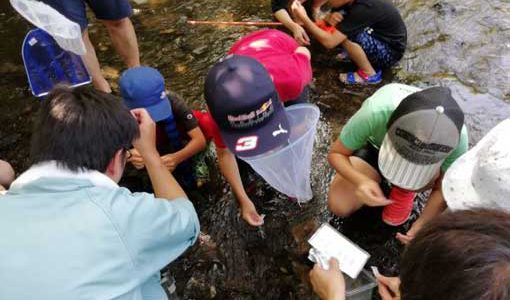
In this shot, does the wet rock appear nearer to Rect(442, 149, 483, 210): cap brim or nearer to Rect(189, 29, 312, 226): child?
Rect(189, 29, 312, 226): child

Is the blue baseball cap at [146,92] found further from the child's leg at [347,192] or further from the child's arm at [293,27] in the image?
the child's arm at [293,27]

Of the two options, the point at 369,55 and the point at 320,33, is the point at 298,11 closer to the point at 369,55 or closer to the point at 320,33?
the point at 320,33

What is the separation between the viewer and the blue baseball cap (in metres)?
2.16

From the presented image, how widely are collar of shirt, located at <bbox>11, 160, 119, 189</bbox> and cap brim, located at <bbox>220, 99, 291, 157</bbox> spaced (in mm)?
629

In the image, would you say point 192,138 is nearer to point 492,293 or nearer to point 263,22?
point 492,293

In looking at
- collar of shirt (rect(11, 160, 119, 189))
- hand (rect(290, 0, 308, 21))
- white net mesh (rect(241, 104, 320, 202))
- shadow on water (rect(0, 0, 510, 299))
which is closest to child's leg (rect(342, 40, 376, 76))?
shadow on water (rect(0, 0, 510, 299))

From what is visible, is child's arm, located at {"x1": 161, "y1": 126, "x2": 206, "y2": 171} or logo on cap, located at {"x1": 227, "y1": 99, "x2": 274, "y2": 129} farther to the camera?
child's arm, located at {"x1": 161, "y1": 126, "x2": 206, "y2": 171}

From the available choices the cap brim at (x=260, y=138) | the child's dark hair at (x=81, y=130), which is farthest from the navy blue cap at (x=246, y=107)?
the child's dark hair at (x=81, y=130)

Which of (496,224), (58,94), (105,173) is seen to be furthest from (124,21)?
(496,224)

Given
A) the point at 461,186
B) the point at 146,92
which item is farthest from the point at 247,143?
the point at 461,186

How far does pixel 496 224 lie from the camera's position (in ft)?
3.52

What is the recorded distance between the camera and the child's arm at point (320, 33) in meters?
3.38

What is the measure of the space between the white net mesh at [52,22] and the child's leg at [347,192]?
1895mm

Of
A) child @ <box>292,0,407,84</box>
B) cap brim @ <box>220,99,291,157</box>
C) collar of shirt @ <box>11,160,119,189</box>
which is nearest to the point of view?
collar of shirt @ <box>11,160,119,189</box>
